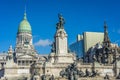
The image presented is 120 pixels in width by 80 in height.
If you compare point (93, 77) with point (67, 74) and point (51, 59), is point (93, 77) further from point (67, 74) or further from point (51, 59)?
point (51, 59)

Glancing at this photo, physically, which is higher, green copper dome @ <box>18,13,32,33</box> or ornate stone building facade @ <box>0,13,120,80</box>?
green copper dome @ <box>18,13,32,33</box>

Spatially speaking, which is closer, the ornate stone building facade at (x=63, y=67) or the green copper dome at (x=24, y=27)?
the ornate stone building facade at (x=63, y=67)

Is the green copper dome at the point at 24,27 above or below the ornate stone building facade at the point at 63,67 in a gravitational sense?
above

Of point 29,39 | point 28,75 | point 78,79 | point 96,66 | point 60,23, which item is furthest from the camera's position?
point 29,39

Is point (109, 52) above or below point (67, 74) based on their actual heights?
above

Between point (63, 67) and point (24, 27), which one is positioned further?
point (24, 27)

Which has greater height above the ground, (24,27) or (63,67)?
(24,27)

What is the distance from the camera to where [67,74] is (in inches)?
4055

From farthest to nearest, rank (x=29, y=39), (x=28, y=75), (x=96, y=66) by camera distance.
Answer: (x=29, y=39) → (x=96, y=66) → (x=28, y=75)

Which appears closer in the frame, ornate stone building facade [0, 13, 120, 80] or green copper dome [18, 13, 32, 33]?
ornate stone building facade [0, 13, 120, 80]

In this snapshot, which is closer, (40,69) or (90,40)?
(40,69)

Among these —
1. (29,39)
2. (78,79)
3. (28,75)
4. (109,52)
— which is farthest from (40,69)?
(29,39)

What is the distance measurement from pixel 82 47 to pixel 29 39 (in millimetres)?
32265

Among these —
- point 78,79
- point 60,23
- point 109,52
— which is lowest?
point 78,79
